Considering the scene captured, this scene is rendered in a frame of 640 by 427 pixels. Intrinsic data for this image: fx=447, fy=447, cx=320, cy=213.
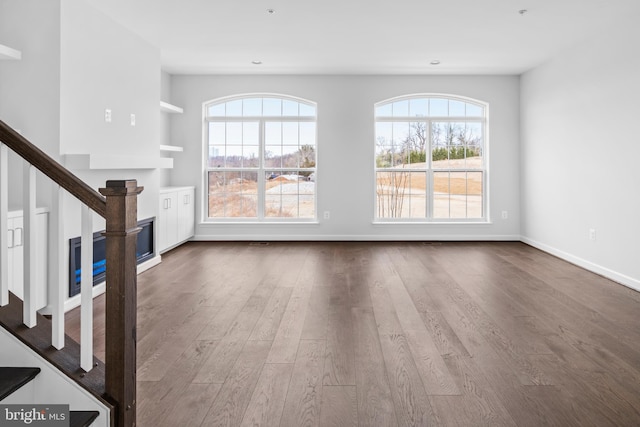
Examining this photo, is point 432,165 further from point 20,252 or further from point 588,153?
point 20,252

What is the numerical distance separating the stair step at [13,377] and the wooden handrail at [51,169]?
66 cm

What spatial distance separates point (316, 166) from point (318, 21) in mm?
2780

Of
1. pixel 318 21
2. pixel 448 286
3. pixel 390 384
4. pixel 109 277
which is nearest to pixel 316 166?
pixel 318 21

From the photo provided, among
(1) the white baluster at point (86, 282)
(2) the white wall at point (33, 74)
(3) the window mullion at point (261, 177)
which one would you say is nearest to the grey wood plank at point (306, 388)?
(1) the white baluster at point (86, 282)

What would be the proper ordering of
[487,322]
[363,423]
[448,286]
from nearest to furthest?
[363,423]
[487,322]
[448,286]

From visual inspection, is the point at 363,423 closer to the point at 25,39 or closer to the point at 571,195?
the point at 25,39

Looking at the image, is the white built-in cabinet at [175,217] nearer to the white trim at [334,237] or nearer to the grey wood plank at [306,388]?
the white trim at [334,237]

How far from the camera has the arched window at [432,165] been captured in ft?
23.6

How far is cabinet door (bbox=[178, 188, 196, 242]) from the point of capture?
6426 mm

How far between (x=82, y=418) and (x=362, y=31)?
14.8 feet

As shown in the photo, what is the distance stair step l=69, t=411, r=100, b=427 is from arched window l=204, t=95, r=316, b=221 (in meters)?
5.58

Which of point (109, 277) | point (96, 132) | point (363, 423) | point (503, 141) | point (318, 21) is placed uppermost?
point (318, 21)

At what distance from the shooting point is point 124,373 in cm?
169

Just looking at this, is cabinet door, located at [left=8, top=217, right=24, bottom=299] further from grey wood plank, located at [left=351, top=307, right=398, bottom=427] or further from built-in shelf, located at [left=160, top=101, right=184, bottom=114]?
built-in shelf, located at [left=160, top=101, right=184, bottom=114]
